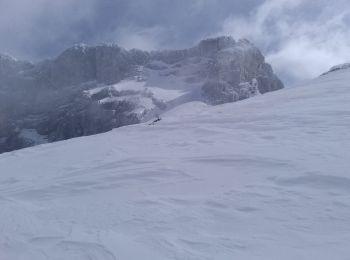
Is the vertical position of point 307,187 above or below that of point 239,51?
below

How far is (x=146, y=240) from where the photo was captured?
20.8ft

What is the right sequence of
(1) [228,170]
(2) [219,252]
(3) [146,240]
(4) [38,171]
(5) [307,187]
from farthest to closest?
(4) [38,171] < (1) [228,170] < (5) [307,187] < (3) [146,240] < (2) [219,252]

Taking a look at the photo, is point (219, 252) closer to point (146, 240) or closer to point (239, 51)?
point (146, 240)

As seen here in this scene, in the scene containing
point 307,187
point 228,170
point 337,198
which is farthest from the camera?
point 228,170

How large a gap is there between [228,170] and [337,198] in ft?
9.49

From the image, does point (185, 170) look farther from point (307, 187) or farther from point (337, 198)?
point (337, 198)

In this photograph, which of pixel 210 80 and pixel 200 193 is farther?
pixel 210 80

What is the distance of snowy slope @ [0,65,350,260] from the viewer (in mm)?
6035

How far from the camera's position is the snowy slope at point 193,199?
6.04m

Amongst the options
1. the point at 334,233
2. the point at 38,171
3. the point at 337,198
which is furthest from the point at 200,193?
the point at 38,171

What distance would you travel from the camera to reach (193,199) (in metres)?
7.93

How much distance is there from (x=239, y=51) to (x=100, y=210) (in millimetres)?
184755

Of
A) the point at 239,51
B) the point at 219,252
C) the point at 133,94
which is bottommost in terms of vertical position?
the point at 219,252

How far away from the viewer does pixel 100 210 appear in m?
7.88
